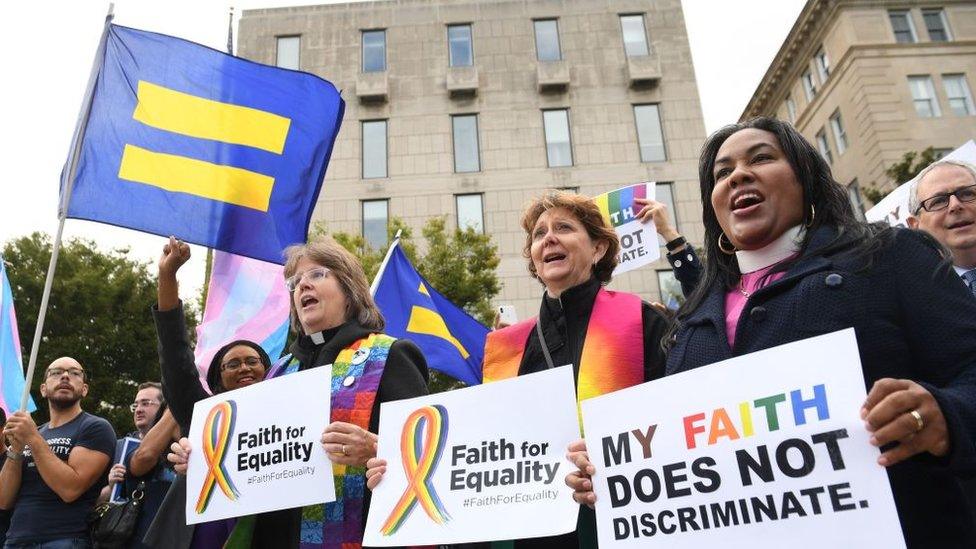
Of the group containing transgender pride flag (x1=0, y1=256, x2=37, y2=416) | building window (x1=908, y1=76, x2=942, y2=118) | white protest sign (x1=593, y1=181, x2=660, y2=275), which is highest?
building window (x1=908, y1=76, x2=942, y2=118)

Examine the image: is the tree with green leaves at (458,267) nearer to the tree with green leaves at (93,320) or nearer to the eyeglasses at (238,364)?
the tree with green leaves at (93,320)

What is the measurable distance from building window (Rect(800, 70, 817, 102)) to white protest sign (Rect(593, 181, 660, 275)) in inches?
1152

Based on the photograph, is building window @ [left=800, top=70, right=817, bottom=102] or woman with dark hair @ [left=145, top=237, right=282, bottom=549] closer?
woman with dark hair @ [left=145, top=237, right=282, bottom=549]

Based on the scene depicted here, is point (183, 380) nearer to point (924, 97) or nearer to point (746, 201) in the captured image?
point (746, 201)

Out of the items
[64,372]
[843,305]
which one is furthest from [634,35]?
[843,305]

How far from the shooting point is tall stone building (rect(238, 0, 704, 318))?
23.7m

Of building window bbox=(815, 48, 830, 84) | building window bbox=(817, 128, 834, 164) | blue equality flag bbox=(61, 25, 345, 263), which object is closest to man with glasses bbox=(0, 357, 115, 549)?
blue equality flag bbox=(61, 25, 345, 263)

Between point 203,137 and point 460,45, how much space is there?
73.2ft

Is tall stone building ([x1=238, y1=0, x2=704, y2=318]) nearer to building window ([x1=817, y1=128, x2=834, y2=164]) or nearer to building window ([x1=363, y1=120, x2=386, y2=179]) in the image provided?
building window ([x1=363, y1=120, x2=386, y2=179])

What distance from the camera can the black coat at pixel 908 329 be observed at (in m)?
1.51

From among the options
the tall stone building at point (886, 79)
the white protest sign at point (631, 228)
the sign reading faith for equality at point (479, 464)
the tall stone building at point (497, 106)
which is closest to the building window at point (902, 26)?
the tall stone building at point (886, 79)

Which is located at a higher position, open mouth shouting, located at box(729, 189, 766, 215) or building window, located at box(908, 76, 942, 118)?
building window, located at box(908, 76, 942, 118)

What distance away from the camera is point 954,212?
11.1 feet

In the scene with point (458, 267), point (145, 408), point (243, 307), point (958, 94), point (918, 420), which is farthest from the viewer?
point (958, 94)
